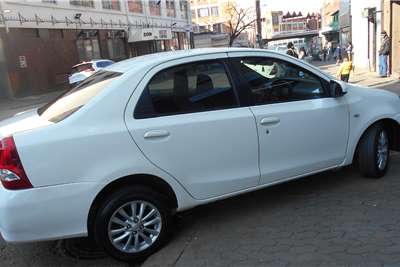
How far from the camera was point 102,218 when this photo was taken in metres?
3.66

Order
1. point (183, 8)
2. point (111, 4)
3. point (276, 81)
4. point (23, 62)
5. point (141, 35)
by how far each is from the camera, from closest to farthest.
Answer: point (276, 81) → point (23, 62) → point (111, 4) → point (141, 35) → point (183, 8)

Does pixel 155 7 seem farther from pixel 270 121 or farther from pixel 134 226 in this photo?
pixel 134 226

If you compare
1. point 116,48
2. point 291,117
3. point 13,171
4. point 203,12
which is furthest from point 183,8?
point 13,171

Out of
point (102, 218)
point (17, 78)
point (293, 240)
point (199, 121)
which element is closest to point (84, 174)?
point (102, 218)

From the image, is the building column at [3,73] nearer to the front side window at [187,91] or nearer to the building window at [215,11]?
the front side window at [187,91]

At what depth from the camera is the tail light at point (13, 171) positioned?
11.2 feet

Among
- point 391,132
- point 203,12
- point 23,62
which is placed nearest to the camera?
point 391,132

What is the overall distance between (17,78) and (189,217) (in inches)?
949

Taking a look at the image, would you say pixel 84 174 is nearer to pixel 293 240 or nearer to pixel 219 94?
pixel 219 94

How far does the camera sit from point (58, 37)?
1208 inches

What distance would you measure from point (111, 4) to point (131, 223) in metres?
38.3

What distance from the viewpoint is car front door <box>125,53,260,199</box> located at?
383cm

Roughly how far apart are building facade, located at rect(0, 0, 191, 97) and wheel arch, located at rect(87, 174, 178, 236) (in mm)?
23816

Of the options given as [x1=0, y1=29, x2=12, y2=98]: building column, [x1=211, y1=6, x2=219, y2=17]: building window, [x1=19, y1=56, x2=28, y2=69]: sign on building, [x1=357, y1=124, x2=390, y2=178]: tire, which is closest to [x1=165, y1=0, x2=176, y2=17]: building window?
[x1=19, y1=56, x2=28, y2=69]: sign on building
